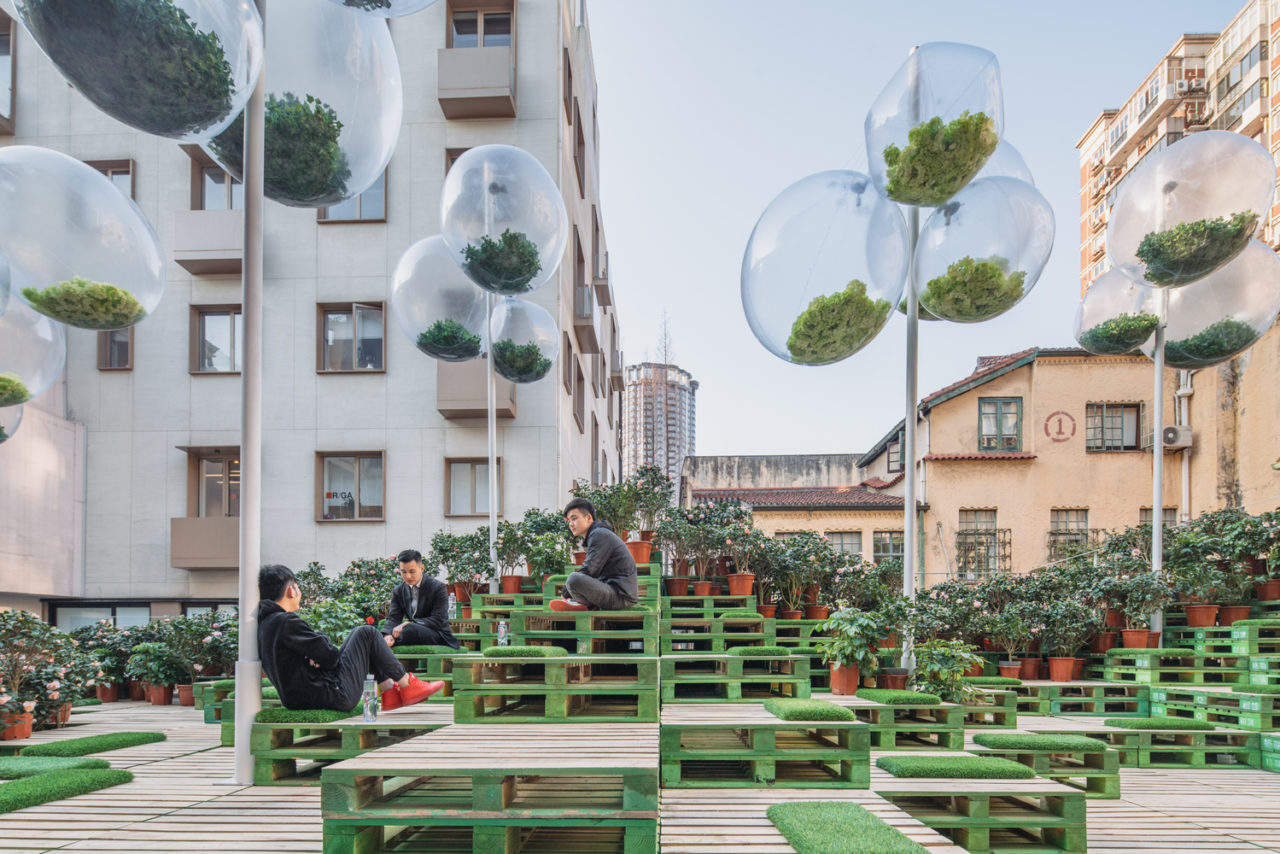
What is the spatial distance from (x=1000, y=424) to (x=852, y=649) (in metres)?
19.6

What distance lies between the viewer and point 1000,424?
2595 cm

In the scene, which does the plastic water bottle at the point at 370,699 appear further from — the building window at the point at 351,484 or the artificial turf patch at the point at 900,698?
the building window at the point at 351,484

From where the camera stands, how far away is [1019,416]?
25859 mm

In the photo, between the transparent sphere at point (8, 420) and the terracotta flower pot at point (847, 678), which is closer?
the terracotta flower pot at point (847, 678)

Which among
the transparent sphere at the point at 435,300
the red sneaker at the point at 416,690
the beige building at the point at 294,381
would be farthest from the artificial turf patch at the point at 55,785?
the beige building at the point at 294,381

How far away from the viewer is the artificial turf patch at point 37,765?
21.2ft

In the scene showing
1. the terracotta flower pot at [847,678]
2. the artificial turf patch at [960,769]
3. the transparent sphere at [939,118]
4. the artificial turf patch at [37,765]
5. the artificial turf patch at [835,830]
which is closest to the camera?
the artificial turf patch at [835,830]

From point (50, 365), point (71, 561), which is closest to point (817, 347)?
point (50, 365)

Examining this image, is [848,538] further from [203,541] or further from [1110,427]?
[203,541]

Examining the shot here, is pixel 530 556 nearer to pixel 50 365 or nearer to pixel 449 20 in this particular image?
pixel 50 365

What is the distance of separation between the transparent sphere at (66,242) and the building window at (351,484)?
11251 mm

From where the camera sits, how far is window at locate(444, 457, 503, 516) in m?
18.0

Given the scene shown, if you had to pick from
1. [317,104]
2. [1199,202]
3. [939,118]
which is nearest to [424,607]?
[317,104]

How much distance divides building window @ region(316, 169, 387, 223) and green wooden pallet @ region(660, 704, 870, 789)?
14568mm
